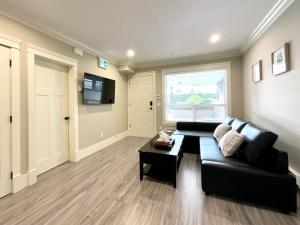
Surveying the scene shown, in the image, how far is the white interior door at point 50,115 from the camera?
2646 mm

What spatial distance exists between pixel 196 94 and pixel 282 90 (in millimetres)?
2537

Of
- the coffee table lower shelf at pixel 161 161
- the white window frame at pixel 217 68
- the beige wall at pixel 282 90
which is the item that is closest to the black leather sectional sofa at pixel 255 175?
the coffee table lower shelf at pixel 161 161

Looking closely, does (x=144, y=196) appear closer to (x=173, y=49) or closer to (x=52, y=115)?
(x=52, y=115)

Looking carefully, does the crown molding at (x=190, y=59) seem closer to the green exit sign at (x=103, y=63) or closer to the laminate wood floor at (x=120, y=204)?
the green exit sign at (x=103, y=63)

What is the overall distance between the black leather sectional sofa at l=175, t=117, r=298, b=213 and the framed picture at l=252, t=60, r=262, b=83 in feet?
4.95

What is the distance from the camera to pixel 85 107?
353 centimetres

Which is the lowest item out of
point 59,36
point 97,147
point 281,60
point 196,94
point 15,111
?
point 97,147

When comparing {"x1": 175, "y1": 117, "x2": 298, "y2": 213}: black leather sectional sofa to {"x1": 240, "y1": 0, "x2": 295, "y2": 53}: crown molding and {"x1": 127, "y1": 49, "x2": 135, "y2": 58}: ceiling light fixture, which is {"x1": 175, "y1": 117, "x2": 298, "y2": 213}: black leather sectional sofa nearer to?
{"x1": 240, "y1": 0, "x2": 295, "y2": 53}: crown molding

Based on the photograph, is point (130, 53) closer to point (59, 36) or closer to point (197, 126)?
point (59, 36)

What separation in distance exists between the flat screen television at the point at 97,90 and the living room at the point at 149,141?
1.0 inches

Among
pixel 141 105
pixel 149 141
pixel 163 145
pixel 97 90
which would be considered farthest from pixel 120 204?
pixel 141 105

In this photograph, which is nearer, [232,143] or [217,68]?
[232,143]

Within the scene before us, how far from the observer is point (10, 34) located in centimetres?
211

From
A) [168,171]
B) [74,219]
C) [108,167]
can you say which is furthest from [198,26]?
[74,219]
